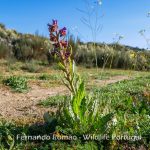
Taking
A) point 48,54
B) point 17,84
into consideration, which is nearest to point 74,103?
point 17,84

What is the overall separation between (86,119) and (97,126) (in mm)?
175

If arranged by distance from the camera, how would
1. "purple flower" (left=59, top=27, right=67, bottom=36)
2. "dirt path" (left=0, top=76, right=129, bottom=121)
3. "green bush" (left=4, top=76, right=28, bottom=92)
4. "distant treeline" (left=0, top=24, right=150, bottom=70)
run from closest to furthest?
"purple flower" (left=59, top=27, right=67, bottom=36), "dirt path" (left=0, top=76, right=129, bottom=121), "green bush" (left=4, top=76, right=28, bottom=92), "distant treeline" (left=0, top=24, right=150, bottom=70)

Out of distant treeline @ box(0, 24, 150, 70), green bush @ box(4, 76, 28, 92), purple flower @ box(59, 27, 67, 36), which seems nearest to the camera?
purple flower @ box(59, 27, 67, 36)

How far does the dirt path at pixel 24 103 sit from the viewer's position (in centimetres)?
774

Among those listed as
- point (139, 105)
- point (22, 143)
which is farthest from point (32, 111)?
point (22, 143)

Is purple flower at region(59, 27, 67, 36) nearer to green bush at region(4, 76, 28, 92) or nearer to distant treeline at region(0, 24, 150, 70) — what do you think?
green bush at region(4, 76, 28, 92)

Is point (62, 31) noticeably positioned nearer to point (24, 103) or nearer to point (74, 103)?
point (74, 103)

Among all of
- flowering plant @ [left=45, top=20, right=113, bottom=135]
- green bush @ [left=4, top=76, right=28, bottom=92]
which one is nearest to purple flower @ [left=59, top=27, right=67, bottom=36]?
flowering plant @ [left=45, top=20, right=113, bottom=135]

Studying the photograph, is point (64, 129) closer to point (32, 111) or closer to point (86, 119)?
point (86, 119)

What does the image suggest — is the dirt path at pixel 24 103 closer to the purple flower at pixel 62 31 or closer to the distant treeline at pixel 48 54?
the purple flower at pixel 62 31

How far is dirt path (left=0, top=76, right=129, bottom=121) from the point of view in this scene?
7.74m

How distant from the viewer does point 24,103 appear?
30.1 ft

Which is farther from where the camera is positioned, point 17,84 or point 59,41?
point 17,84

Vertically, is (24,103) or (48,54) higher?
(48,54)
